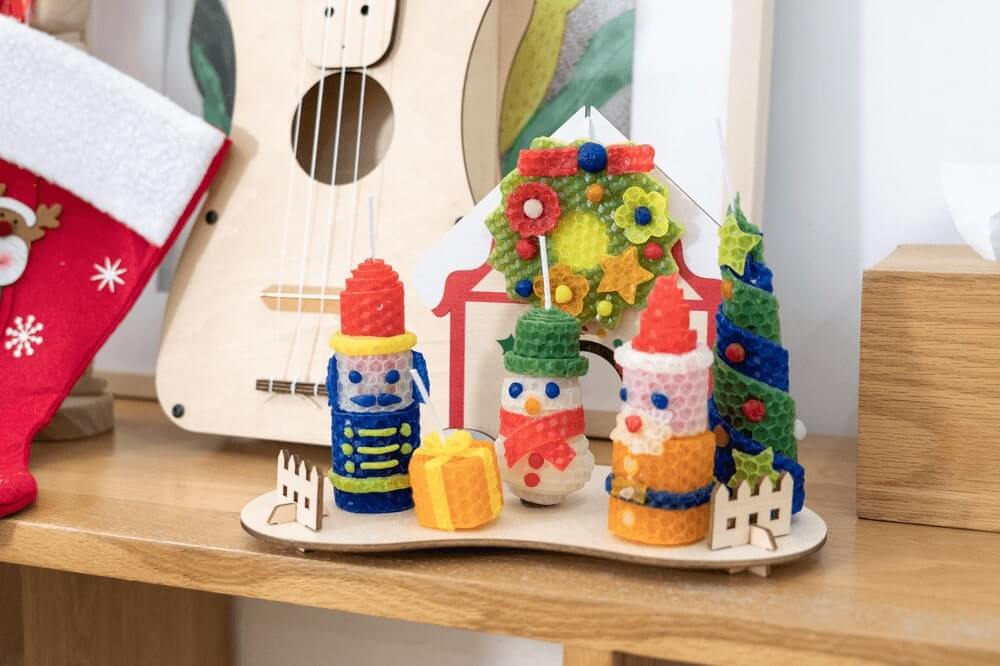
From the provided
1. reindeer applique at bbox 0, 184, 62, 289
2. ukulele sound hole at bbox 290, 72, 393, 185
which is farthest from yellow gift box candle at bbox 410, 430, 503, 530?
reindeer applique at bbox 0, 184, 62, 289

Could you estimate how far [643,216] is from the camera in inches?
23.4

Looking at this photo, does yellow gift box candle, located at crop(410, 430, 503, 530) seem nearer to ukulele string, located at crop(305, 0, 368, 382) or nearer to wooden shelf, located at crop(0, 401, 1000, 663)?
wooden shelf, located at crop(0, 401, 1000, 663)

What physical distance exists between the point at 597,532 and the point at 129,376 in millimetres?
652

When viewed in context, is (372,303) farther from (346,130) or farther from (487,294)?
(346,130)

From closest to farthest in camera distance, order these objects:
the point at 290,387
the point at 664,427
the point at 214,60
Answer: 1. the point at 664,427
2. the point at 290,387
3. the point at 214,60

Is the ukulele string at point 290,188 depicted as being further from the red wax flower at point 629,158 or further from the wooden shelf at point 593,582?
the red wax flower at point 629,158

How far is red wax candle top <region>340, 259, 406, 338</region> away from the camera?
58cm

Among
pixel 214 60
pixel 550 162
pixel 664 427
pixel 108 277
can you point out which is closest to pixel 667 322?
pixel 664 427

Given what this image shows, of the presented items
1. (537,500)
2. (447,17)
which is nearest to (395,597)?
(537,500)

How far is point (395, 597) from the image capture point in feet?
1.73

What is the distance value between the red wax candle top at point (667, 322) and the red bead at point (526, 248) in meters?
0.13

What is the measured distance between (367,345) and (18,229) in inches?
16.0

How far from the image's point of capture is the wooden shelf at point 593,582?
1.53 feet

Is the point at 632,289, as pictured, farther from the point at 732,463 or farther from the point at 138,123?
the point at 138,123
